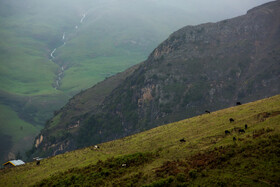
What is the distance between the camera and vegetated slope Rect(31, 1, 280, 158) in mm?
160500

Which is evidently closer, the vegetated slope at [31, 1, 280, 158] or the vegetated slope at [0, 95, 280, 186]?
the vegetated slope at [0, 95, 280, 186]

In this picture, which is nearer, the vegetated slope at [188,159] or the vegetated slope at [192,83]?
the vegetated slope at [188,159]

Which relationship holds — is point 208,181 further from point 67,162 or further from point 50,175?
point 67,162

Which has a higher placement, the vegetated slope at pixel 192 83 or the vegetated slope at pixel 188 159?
the vegetated slope at pixel 192 83

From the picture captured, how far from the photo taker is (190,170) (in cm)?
3791

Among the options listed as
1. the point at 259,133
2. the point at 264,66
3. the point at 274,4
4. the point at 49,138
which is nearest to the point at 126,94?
the point at 49,138

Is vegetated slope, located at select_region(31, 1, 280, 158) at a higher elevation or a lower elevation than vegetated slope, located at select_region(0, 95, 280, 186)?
higher

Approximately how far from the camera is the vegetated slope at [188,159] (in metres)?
35.6

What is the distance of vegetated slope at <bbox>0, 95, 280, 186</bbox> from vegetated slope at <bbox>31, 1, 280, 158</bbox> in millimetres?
94788

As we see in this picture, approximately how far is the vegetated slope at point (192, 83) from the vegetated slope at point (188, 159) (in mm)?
94788

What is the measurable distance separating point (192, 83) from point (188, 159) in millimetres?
131568

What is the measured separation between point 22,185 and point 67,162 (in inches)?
369

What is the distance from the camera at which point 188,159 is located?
4212 centimetres

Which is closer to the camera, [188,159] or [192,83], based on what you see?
[188,159]
